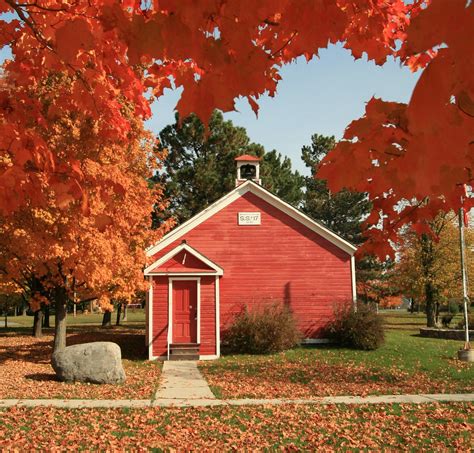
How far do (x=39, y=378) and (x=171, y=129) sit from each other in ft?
87.6

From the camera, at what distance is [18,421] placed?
7992 mm

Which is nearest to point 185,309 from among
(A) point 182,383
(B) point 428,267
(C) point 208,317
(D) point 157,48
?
(C) point 208,317

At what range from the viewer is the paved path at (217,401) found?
920 centimetres

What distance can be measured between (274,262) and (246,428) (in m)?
12.4

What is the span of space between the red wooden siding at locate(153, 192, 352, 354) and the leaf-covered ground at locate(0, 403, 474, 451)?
10463 millimetres

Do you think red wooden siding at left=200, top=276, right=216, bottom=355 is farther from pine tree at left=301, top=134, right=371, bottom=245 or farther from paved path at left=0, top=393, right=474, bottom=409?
pine tree at left=301, top=134, right=371, bottom=245

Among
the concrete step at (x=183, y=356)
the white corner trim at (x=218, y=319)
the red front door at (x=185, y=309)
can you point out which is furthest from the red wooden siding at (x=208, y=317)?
the concrete step at (x=183, y=356)

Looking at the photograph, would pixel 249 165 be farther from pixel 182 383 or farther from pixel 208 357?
pixel 182 383

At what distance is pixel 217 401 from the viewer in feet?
31.9

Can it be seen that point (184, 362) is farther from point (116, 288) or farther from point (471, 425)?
point (471, 425)

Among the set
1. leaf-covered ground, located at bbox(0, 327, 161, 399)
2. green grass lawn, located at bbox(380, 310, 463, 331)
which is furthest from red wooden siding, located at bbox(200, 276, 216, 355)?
green grass lawn, located at bbox(380, 310, 463, 331)

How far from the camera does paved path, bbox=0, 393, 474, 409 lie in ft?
30.2

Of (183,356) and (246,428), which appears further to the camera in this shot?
(183,356)

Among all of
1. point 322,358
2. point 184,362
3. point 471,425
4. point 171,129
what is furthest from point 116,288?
point 171,129
